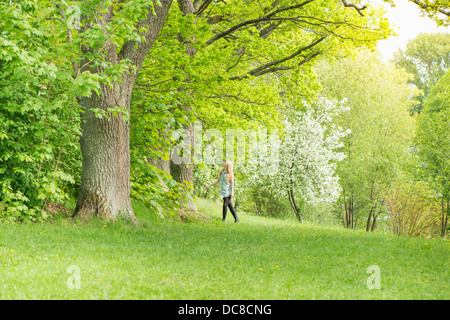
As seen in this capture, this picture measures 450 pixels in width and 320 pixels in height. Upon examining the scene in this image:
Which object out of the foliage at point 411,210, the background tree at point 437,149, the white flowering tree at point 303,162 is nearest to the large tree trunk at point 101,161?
the background tree at point 437,149

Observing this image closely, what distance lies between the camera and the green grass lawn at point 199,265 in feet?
17.4

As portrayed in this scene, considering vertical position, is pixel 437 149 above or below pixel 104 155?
above

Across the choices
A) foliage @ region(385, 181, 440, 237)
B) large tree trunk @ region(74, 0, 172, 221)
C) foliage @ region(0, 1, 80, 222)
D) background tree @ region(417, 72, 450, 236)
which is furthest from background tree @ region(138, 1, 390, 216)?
foliage @ region(385, 181, 440, 237)

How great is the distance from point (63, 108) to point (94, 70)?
1139mm

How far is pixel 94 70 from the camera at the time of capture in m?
9.81

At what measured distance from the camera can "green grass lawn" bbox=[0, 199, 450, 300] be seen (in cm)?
530

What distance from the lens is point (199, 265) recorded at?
684cm

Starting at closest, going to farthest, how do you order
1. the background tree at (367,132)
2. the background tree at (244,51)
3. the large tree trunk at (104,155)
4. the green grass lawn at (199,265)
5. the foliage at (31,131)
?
the green grass lawn at (199,265), the foliage at (31,131), the large tree trunk at (104,155), the background tree at (244,51), the background tree at (367,132)

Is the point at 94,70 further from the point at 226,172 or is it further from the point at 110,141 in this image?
the point at 226,172

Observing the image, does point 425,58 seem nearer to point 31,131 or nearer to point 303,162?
point 303,162

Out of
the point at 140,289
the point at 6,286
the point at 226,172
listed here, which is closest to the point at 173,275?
the point at 140,289

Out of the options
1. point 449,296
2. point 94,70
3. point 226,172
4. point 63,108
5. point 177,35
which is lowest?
point 449,296

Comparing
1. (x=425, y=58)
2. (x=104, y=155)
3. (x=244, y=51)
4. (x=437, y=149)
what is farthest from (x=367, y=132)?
(x=425, y=58)

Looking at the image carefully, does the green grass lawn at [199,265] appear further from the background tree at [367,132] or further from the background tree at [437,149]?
the background tree at [367,132]
